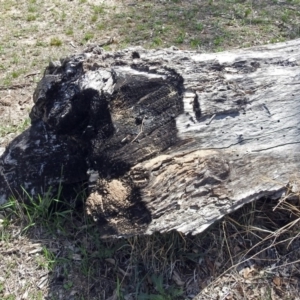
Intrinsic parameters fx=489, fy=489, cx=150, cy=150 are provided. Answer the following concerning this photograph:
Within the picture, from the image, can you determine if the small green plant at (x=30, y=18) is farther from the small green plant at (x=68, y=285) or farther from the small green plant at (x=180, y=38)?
the small green plant at (x=68, y=285)

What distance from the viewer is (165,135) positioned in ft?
9.79

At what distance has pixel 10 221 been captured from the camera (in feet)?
11.3

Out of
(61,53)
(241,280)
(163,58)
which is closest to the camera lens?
(241,280)

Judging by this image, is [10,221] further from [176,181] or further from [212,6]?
[212,6]

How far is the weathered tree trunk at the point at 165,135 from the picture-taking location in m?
2.83

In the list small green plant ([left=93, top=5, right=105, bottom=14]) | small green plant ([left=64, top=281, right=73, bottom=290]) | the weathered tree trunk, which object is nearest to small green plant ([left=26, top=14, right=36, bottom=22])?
small green plant ([left=93, top=5, right=105, bottom=14])

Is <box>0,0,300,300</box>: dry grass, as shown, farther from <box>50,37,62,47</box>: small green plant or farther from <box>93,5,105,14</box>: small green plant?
<box>93,5,105,14</box>: small green plant

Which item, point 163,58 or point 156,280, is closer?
point 156,280

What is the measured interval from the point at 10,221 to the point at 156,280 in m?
1.16

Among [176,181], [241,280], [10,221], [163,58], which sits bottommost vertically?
[241,280]

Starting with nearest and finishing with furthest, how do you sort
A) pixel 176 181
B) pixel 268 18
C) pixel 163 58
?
pixel 176 181 → pixel 163 58 → pixel 268 18

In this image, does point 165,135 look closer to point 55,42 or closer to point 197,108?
point 197,108

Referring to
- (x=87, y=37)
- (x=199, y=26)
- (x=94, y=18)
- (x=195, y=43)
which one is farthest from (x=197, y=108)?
(x=94, y=18)

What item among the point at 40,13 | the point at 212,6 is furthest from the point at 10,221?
the point at 212,6
